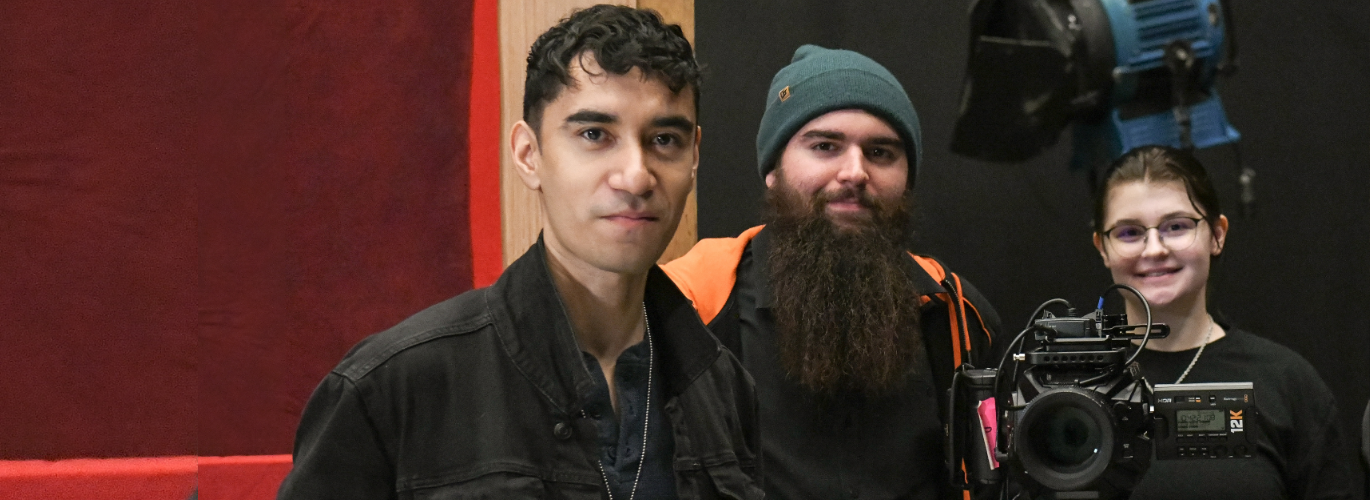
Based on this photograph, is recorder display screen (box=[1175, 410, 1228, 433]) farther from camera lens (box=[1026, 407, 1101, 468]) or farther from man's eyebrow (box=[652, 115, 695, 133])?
man's eyebrow (box=[652, 115, 695, 133])

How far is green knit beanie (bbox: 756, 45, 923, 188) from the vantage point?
218 cm

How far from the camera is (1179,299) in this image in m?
2.11

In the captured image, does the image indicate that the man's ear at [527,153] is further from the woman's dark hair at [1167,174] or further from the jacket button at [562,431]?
the woman's dark hair at [1167,174]

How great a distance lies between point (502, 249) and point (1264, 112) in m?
1.69

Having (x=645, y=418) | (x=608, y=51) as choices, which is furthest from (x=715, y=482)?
(x=608, y=51)


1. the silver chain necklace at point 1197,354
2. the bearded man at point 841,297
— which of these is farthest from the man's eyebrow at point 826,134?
the silver chain necklace at point 1197,354

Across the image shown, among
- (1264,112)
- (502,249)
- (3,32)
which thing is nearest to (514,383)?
(502,249)

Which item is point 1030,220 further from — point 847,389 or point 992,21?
point 847,389

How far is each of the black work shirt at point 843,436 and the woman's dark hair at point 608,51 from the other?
904 mm

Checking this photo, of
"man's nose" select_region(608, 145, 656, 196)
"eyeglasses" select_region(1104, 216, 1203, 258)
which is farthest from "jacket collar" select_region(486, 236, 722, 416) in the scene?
"eyeglasses" select_region(1104, 216, 1203, 258)

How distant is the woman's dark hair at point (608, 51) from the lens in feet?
4.19

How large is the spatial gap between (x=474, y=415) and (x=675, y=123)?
40 cm

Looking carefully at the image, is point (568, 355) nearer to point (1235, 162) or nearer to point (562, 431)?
point (562, 431)

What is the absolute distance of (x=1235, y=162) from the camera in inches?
96.2
